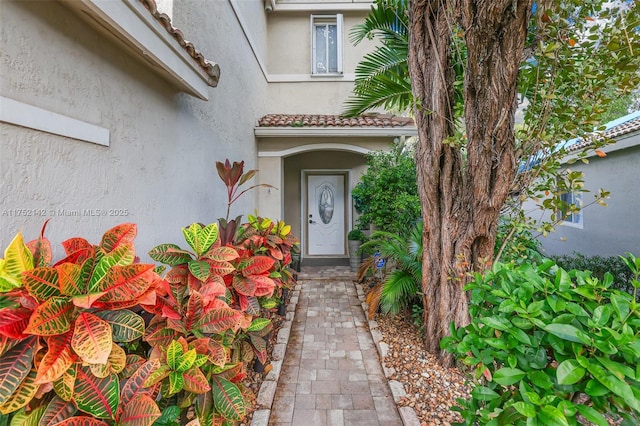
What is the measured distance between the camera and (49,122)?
1.84 metres

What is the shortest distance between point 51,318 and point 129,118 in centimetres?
200

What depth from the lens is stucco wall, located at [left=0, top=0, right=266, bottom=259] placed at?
1686 mm

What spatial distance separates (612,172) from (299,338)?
8308mm

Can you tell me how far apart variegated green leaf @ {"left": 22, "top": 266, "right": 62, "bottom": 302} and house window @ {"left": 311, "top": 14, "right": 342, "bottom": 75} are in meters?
8.80

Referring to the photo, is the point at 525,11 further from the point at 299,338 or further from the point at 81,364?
the point at 299,338

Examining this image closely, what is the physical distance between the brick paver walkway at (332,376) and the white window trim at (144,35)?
11.7 ft

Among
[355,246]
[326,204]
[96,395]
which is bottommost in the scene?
[355,246]

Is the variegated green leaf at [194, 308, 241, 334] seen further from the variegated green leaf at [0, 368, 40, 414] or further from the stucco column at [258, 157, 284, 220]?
the stucco column at [258, 157, 284, 220]

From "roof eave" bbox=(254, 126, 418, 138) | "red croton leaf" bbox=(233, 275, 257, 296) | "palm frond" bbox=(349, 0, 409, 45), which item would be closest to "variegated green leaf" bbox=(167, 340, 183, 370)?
"red croton leaf" bbox=(233, 275, 257, 296)

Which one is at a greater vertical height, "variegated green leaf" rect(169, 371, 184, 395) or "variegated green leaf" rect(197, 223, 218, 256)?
"variegated green leaf" rect(197, 223, 218, 256)

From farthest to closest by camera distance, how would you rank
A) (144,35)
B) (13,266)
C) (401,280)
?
(401,280), (144,35), (13,266)

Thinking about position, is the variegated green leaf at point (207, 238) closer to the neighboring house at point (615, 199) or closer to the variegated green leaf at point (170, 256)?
the variegated green leaf at point (170, 256)

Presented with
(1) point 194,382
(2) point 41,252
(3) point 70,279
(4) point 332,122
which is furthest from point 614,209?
(2) point 41,252

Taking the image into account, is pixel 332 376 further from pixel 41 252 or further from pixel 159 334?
pixel 41 252
